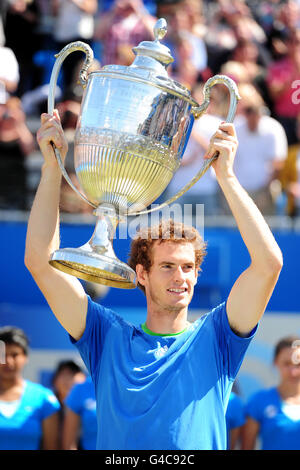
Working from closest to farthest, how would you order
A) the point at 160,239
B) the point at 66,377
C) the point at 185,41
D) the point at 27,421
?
the point at 160,239
the point at 27,421
the point at 66,377
the point at 185,41

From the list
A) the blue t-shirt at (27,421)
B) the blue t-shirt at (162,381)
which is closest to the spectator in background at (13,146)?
the blue t-shirt at (27,421)

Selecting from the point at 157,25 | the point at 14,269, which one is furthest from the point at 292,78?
the point at 157,25

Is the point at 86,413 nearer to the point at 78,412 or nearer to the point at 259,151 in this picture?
the point at 78,412

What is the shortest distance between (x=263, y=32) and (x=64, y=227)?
357cm

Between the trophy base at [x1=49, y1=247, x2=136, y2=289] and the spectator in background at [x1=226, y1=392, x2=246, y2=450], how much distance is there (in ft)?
7.44

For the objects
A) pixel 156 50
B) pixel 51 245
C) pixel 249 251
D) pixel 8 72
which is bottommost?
pixel 249 251

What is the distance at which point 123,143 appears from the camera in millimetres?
2719

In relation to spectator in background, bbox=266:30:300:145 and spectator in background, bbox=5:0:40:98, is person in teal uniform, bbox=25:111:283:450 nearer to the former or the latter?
spectator in background, bbox=266:30:300:145

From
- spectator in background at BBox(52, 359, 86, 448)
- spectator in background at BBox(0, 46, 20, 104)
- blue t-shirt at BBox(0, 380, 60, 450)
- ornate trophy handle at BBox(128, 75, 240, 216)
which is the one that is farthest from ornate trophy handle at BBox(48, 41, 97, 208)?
spectator in background at BBox(0, 46, 20, 104)

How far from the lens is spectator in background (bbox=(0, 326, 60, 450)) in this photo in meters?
4.57

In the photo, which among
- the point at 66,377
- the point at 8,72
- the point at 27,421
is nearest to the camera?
the point at 27,421

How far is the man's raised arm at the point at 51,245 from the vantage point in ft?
9.50

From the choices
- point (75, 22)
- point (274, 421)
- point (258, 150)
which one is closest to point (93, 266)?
point (274, 421)

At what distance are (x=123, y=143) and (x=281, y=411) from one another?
8.52 ft
